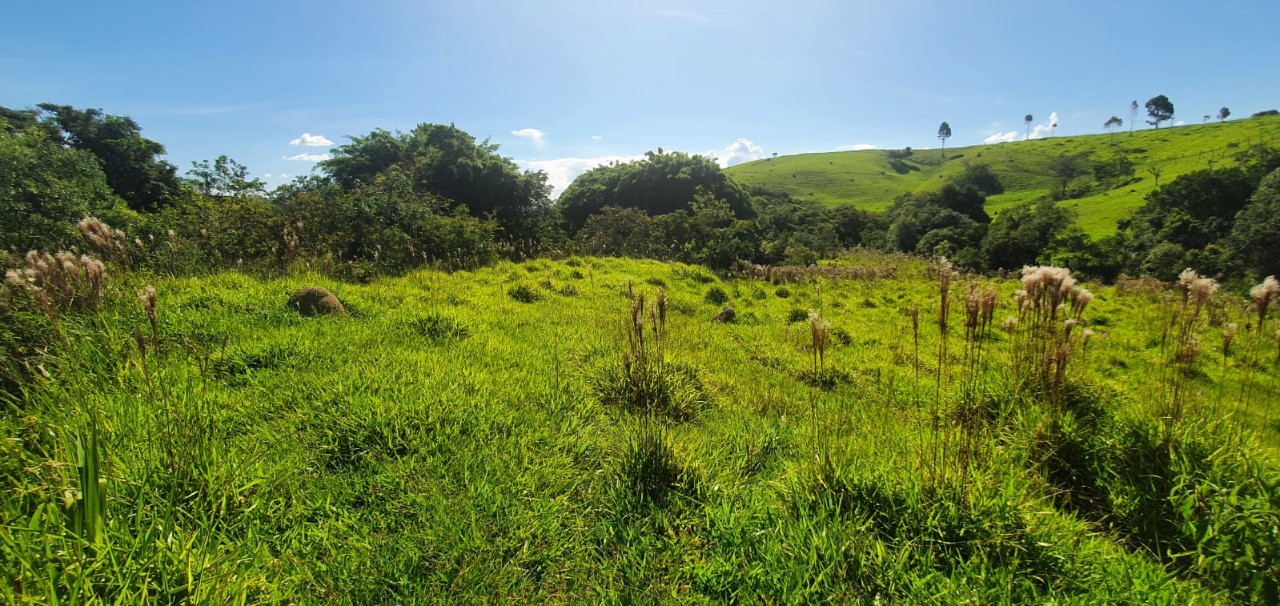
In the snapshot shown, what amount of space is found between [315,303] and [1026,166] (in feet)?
385

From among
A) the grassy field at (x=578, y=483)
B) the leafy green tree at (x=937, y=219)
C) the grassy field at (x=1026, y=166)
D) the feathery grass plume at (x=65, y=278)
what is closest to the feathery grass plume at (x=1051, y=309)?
the grassy field at (x=578, y=483)

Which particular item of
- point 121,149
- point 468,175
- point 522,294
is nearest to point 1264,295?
point 522,294

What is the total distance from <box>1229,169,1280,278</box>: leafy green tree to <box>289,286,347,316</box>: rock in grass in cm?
4582

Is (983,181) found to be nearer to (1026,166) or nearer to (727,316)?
(1026,166)

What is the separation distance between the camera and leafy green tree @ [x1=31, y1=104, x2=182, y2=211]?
84.5ft

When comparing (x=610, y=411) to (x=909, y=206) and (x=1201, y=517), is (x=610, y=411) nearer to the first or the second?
(x=1201, y=517)

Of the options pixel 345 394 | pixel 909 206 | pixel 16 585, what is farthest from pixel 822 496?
pixel 909 206

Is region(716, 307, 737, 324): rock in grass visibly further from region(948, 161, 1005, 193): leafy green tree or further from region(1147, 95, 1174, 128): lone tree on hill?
region(1147, 95, 1174, 128): lone tree on hill

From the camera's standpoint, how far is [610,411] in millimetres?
4262

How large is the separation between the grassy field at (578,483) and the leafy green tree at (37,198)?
8.75 meters

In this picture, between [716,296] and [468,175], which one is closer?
[716,296]

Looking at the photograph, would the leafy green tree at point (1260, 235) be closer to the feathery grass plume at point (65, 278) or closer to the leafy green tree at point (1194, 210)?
the leafy green tree at point (1194, 210)

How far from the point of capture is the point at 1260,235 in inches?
1141

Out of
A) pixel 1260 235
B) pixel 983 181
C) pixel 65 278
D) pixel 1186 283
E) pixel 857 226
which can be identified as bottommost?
pixel 1260 235
